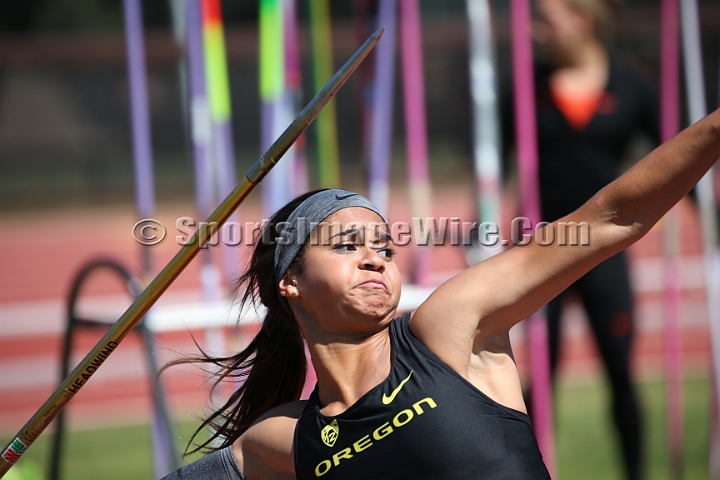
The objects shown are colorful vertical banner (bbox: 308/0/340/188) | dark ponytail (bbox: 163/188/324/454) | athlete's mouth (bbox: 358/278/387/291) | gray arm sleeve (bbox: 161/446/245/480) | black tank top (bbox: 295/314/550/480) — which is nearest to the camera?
black tank top (bbox: 295/314/550/480)

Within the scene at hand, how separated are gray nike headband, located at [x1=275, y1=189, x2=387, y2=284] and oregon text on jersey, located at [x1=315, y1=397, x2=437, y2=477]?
0.46 m

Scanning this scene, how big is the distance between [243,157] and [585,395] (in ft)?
29.2

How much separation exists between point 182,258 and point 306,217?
304 mm

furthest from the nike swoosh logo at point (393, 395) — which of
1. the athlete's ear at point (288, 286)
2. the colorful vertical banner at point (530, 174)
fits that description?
the colorful vertical banner at point (530, 174)

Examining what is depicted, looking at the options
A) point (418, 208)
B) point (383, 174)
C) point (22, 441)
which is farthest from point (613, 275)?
point (22, 441)

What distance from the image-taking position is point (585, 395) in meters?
6.02

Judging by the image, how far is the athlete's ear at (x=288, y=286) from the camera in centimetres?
207

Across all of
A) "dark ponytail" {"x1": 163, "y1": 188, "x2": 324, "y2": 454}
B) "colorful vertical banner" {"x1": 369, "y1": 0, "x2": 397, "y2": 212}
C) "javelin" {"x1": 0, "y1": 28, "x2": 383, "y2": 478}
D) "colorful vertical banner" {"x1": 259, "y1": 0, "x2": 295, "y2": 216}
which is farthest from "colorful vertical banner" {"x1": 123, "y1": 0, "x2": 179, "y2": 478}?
"javelin" {"x1": 0, "y1": 28, "x2": 383, "y2": 478}

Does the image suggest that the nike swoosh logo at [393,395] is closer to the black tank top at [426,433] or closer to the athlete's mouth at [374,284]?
the black tank top at [426,433]

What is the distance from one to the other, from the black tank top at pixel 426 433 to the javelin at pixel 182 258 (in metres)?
0.51

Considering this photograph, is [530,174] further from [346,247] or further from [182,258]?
[182,258]

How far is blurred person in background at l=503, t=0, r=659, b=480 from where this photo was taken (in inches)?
139

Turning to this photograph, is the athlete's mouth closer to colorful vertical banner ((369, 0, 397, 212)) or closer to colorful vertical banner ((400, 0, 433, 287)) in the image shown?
colorful vertical banner ((400, 0, 433, 287))

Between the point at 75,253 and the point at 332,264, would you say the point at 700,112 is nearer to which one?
the point at 332,264
